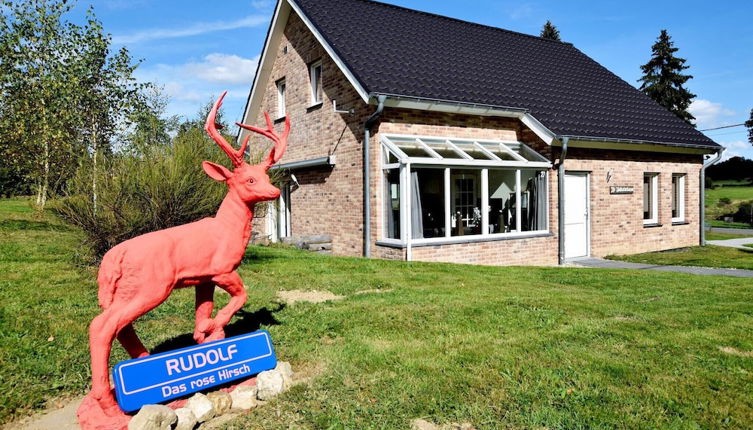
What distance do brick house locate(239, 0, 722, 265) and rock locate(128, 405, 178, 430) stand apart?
7.43 meters

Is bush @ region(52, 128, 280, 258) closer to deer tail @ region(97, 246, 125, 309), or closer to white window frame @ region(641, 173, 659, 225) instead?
deer tail @ region(97, 246, 125, 309)

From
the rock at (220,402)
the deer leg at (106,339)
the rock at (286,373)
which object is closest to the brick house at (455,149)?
the rock at (286,373)

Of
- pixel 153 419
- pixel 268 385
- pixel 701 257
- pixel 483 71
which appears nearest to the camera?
pixel 153 419

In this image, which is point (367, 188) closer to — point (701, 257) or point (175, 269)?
point (175, 269)

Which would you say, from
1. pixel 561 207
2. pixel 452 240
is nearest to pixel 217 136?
pixel 452 240

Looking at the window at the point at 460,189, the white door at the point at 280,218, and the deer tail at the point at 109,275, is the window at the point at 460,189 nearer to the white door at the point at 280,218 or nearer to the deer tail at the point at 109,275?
the white door at the point at 280,218

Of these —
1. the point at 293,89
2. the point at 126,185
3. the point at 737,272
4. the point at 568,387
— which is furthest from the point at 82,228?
the point at 737,272

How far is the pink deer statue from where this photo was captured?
3.37 meters

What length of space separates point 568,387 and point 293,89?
13380mm

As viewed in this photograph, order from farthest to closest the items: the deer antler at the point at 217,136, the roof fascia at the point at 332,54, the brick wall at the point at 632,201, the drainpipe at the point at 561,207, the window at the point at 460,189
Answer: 1. the brick wall at the point at 632,201
2. the drainpipe at the point at 561,207
3. the roof fascia at the point at 332,54
4. the window at the point at 460,189
5. the deer antler at the point at 217,136

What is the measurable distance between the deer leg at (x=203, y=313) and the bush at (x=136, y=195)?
432cm

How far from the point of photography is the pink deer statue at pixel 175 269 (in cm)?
337

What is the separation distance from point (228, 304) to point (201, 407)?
0.81 m

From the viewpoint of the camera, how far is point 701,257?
14.1 meters
